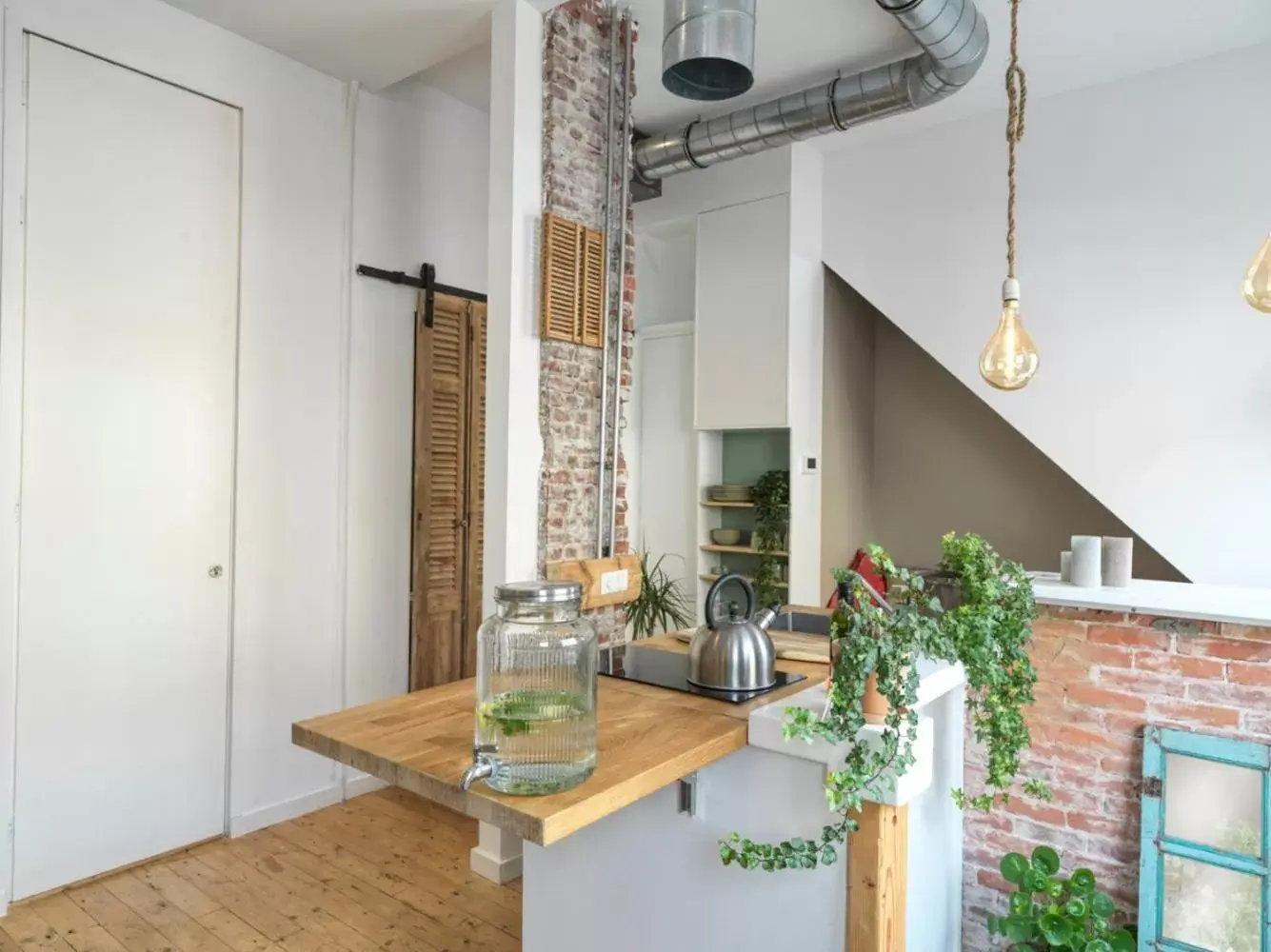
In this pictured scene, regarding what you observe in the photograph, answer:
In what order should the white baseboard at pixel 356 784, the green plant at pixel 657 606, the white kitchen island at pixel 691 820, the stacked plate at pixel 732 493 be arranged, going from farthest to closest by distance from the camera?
the stacked plate at pixel 732 493 < the green plant at pixel 657 606 < the white baseboard at pixel 356 784 < the white kitchen island at pixel 691 820

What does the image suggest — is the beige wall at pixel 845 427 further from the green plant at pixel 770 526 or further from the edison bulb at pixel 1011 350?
the edison bulb at pixel 1011 350

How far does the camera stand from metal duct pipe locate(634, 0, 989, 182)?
3.01 m

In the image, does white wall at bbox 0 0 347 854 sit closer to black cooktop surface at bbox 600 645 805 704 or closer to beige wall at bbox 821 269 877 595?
A: black cooktop surface at bbox 600 645 805 704

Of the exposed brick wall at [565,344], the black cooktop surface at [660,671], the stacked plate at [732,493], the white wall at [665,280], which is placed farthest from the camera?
the white wall at [665,280]

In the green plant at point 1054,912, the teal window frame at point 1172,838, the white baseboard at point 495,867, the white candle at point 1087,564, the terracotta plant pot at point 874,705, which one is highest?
the white candle at point 1087,564

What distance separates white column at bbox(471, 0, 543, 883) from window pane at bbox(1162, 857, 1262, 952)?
2091 millimetres

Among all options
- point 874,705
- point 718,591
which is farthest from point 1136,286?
point 874,705

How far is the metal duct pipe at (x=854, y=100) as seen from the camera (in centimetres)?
301

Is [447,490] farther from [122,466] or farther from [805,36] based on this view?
[805,36]

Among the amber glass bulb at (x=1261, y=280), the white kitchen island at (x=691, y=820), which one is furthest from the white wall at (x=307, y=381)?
the amber glass bulb at (x=1261, y=280)

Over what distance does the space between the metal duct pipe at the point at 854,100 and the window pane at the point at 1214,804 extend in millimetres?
2565

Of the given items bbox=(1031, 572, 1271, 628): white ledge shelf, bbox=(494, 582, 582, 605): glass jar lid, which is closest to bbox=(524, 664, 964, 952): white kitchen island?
bbox=(1031, 572, 1271, 628): white ledge shelf

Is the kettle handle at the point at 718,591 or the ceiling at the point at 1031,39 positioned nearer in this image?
the kettle handle at the point at 718,591

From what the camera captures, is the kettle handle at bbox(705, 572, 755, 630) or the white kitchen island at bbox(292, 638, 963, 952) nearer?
the white kitchen island at bbox(292, 638, 963, 952)
